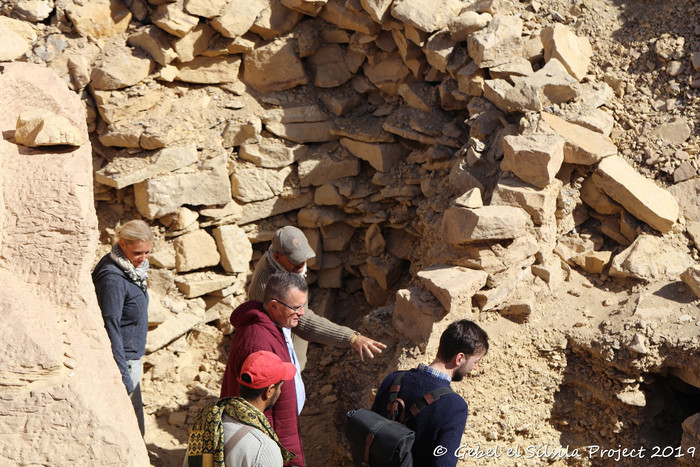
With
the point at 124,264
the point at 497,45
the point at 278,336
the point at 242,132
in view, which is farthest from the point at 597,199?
→ the point at 242,132

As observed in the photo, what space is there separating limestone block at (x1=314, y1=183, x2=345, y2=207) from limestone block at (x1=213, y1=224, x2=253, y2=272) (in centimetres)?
89

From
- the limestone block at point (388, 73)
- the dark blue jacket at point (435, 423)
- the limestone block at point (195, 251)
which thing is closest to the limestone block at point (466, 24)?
the limestone block at point (388, 73)

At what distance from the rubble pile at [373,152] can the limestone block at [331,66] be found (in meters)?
0.02

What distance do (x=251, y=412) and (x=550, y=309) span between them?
8.93 feet

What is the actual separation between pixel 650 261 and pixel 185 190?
412cm

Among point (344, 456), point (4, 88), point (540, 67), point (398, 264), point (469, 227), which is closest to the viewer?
point (4, 88)

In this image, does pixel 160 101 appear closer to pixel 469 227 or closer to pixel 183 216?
pixel 183 216

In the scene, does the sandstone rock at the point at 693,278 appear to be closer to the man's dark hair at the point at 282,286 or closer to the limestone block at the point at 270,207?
the man's dark hair at the point at 282,286

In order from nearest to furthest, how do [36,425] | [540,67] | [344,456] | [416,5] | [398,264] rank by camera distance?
[36,425] → [344,456] → [540,67] → [416,5] → [398,264]

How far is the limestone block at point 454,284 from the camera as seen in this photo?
443cm

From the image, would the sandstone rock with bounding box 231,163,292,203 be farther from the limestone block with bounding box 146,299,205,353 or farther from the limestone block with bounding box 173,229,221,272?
the limestone block with bounding box 146,299,205,353

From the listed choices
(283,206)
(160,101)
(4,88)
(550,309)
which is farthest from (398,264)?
(4,88)

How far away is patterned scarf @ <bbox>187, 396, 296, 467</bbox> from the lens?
2.75 meters

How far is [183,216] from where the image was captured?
6.54 m
